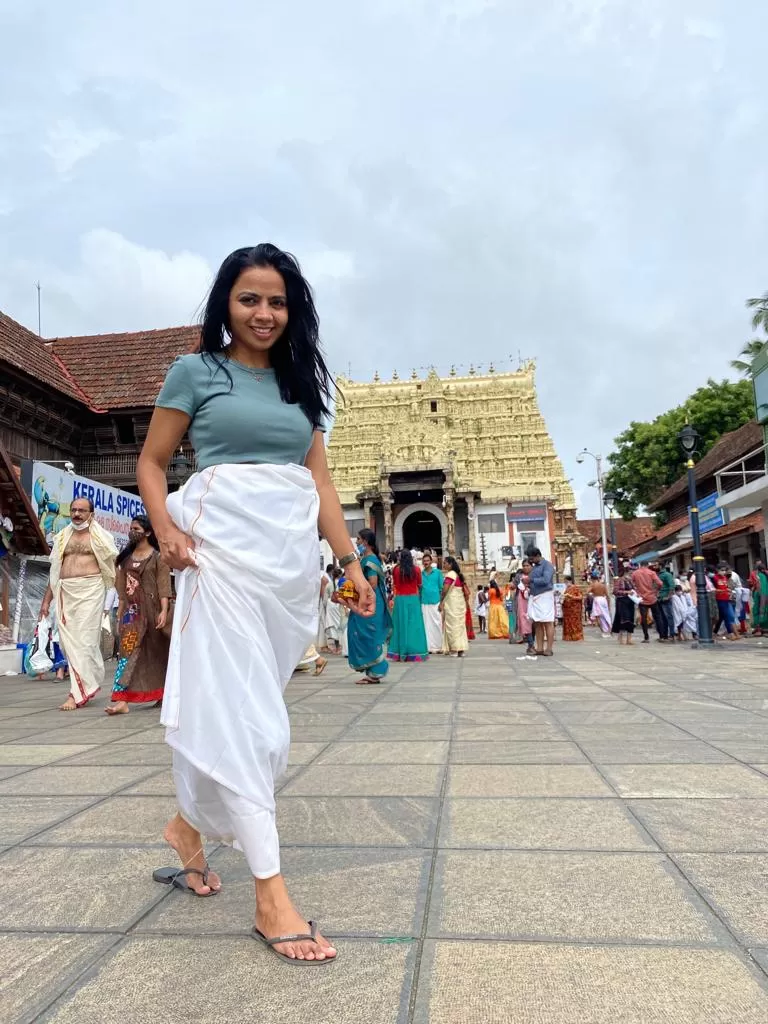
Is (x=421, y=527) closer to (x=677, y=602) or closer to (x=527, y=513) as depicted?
(x=527, y=513)

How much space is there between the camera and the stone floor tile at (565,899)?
74.4 inches

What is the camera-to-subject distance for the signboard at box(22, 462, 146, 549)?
45.1ft

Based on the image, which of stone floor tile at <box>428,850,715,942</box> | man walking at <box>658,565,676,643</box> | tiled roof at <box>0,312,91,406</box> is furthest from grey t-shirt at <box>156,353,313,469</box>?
tiled roof at <box>0,312,91,406</box>

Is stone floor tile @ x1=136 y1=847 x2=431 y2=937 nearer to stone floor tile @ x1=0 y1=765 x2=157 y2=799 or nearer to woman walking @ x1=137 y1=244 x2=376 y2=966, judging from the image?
woman walking @ x1=137 y1=244 x2=376 y2=966

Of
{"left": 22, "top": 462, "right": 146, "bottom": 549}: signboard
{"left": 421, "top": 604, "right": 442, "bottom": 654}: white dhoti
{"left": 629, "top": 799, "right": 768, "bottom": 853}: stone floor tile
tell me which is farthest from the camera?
{"left": 421, "top": 604, "right": 442, "bottom": 654}: white dhoti

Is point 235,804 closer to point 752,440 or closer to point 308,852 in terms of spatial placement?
point 308,852

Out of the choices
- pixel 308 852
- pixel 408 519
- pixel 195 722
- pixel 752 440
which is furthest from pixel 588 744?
pixel 408 519

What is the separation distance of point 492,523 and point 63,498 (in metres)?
36.4

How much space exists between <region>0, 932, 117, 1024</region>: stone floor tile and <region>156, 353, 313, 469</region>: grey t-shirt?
1265 millimetres

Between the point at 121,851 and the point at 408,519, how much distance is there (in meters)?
48.0

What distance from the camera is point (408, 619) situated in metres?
12.3

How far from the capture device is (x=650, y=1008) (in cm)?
152

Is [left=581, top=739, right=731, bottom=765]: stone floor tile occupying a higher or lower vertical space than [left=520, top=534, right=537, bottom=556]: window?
lower

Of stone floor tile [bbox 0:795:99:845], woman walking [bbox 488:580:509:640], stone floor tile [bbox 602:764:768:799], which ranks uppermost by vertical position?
woman walking [bbox 488:580:509:640]
